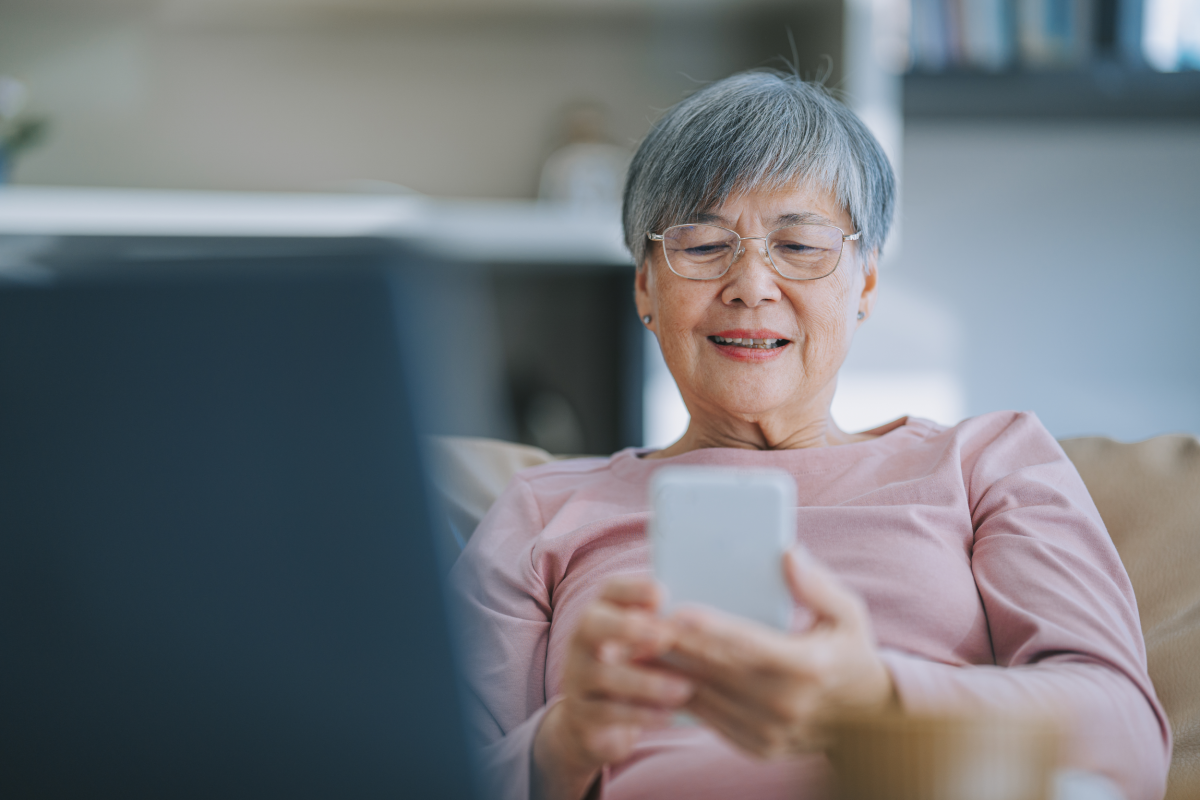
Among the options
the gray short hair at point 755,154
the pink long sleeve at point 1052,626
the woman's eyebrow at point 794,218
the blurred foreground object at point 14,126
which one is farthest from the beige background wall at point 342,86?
the pink long sleeve at point 1052,626

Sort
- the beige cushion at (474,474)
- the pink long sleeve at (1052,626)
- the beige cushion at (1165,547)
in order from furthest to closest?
1. the beige cushion at (474,474)
2. the beige cushion at (1165,547)
3. the pink long sleeve at (1052,626)

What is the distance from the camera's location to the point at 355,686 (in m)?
0.46

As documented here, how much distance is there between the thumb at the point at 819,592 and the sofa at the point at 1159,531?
1.40ft

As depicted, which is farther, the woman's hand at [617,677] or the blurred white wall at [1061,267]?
the blurred white wall at [1061,267]

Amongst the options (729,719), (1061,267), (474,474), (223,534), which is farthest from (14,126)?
(1061,267)

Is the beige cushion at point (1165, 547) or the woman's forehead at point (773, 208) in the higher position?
the woman's forehead at point (773, 208)

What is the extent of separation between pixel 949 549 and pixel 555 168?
187 centimetres

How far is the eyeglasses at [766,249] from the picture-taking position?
930 mm

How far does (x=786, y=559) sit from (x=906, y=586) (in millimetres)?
308

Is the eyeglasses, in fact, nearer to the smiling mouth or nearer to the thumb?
the smiling mouth

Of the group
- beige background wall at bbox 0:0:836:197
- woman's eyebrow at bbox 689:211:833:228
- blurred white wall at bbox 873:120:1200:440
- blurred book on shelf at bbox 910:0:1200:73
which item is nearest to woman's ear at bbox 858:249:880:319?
woman's eyebrow at bbox 689:211:833:228

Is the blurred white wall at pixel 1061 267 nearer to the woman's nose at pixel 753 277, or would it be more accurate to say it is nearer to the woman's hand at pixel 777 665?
the woman's nose at pixel 753 277

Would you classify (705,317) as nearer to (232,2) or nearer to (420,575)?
(420,575)

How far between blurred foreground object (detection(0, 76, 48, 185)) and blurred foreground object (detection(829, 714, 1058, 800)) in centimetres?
258
